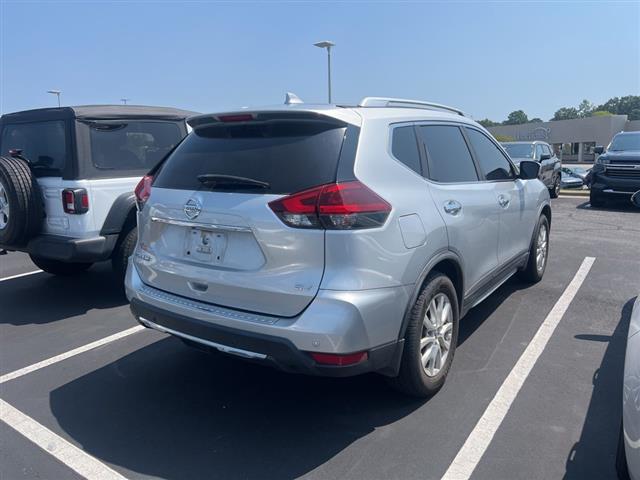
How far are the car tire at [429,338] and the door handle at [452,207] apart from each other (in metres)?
0.44

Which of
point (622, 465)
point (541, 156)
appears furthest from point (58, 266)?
point (541, 156)

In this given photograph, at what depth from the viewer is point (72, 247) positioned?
4961 mm

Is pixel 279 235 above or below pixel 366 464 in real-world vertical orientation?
above

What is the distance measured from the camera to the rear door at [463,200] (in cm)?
349

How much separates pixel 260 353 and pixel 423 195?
139 centimetres

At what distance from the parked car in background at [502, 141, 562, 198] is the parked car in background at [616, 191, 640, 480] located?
11635 millimetres

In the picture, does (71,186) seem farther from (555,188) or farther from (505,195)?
(555,188)

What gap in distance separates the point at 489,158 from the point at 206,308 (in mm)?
2950

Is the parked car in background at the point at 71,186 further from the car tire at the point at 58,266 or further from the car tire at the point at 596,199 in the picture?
the car tire at the point at 596,199

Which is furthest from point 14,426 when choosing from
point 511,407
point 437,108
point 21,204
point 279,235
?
point 437,108

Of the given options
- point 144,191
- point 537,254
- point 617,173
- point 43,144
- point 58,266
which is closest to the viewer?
point 144,191

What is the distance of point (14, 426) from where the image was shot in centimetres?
316

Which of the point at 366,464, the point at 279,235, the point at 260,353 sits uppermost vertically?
the point at 279,235

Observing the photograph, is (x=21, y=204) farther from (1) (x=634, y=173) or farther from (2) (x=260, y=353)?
(1) (x=634, y=173)
